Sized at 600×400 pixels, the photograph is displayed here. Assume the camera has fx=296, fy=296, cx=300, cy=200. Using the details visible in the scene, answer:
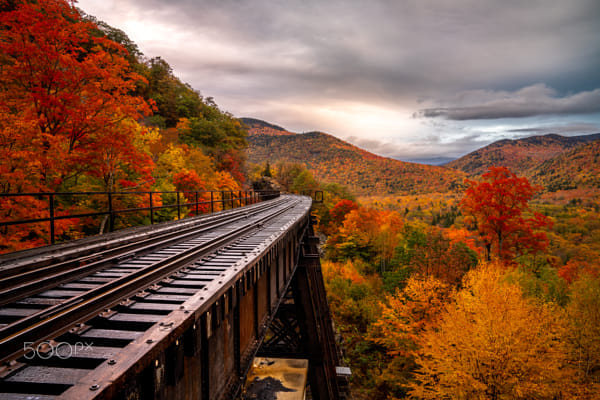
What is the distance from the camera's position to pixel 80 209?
1133 cm

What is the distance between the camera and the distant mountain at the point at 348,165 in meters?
136

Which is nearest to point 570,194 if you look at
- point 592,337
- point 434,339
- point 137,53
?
point 592,337

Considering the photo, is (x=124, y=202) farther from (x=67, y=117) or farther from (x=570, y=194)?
(x=570, y=194)

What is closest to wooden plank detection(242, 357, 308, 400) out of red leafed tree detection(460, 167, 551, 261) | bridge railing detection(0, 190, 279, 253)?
bridge railing detection(0, 190, 279, 253)

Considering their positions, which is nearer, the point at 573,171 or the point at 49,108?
the point at 49,108

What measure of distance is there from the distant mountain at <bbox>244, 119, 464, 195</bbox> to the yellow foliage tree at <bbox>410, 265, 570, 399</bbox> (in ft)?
350

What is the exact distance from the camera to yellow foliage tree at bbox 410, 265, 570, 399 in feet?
38.2

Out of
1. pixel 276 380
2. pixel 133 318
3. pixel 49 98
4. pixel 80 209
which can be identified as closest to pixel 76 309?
pixel 133 318

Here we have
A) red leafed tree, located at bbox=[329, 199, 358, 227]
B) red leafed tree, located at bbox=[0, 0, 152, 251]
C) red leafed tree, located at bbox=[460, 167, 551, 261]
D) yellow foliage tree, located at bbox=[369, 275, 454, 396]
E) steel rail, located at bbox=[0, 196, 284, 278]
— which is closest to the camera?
steel rail, located at bbox=[0, 196, 284, 278]

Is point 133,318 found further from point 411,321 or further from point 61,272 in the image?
point 411,321

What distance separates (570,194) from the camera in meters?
87.6

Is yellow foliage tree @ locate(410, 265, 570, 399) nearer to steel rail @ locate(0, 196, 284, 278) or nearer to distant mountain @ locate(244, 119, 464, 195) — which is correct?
steel rail @ locate(0, 196, 284, 278)

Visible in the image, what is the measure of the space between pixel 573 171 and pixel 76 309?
13530cm

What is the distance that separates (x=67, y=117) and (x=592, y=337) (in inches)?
988
